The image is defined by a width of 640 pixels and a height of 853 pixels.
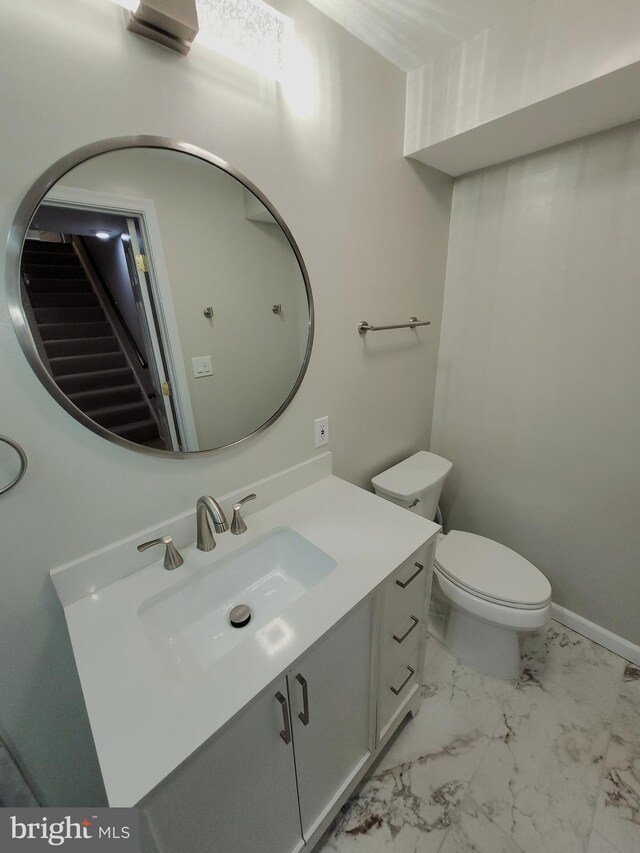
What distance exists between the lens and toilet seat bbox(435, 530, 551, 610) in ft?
4.20

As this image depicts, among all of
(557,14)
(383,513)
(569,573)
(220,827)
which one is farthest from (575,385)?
→ (220,827)

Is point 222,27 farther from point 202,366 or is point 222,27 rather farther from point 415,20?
point 202,366

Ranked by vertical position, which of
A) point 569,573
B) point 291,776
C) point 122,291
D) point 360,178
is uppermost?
point 360,178

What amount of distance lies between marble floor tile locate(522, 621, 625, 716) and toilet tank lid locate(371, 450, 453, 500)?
91 centimetres

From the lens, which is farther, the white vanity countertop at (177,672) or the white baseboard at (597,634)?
the white baseboard at (597,634)

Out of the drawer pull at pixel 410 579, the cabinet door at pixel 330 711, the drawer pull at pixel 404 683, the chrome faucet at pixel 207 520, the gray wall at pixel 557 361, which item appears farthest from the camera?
the gray wall at pixel 557 361

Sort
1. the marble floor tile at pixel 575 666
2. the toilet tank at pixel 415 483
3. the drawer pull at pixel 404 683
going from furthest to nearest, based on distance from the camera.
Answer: the toilet tank at pixel 415 483 < the marble floor tile at pixel 575 666 < the drawer pull at pixel 404 683

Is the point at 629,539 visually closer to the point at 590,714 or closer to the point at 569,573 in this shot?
the point at 569,573

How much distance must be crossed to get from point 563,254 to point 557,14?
701 millimetres

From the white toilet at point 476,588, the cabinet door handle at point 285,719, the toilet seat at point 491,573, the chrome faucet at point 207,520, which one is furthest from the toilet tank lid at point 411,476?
the cabinet door handle at point 285,719

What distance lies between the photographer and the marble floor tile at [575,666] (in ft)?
4.47

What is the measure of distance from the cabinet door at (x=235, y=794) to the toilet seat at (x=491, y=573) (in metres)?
0.90

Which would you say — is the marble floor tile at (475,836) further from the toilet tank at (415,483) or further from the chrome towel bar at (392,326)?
the chrome towel bar at (392,326)

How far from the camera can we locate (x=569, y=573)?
1599mm
